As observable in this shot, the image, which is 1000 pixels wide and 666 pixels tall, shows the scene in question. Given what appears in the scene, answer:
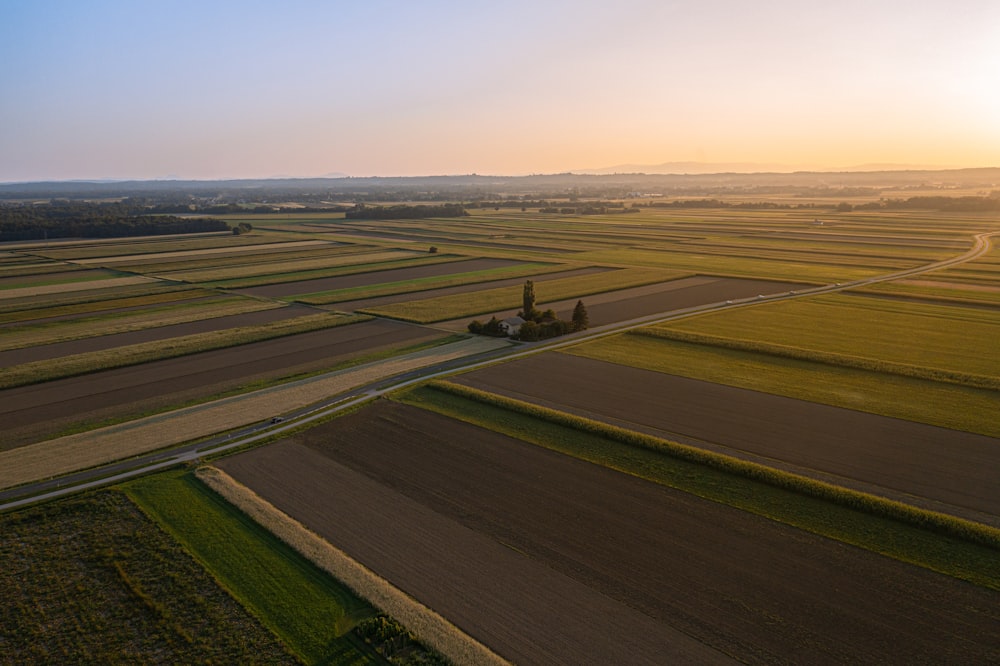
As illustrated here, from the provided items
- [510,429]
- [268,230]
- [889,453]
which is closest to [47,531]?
[510,429]

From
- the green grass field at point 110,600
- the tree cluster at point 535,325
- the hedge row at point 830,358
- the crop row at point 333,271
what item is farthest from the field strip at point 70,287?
the hedge row at point 830,358

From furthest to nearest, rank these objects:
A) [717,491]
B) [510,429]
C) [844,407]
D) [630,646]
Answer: [844,407]
[510,429]
[717,491]
[630,646]

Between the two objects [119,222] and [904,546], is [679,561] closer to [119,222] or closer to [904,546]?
[904,546]

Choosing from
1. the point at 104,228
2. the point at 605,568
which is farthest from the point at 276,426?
the point at 104,228

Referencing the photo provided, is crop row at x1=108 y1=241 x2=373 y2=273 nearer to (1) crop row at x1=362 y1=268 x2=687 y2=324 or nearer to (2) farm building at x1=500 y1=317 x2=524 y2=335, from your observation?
(1) crop row at x1=362 y1=268 x2=687 y2=324

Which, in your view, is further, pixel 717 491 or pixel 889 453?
pixel 889 453

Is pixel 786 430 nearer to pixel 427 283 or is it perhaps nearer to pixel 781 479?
pixel 781 479

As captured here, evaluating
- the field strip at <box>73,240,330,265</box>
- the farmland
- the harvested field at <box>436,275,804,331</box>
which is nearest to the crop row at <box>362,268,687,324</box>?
the farmland
